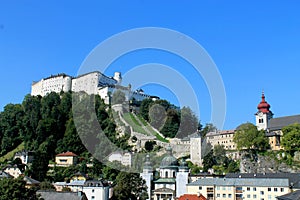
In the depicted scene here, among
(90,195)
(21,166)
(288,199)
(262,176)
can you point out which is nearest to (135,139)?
(21,166)

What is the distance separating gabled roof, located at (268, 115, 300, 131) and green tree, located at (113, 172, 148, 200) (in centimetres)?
3411

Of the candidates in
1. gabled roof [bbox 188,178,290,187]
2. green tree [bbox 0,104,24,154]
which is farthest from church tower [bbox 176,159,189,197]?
green tree [bbox 0,104,24,154]

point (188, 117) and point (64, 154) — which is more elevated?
point (188, 117)

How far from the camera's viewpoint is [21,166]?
73188mm

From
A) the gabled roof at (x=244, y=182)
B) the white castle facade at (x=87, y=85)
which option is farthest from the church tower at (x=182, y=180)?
the white castle facade at (x=87, y=85)

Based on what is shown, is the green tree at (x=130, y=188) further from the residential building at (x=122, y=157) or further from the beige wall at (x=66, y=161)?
the beige wall at (x=66, y=161)

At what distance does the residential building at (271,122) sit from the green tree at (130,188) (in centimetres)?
2927

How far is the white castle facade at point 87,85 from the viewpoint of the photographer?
116 meters

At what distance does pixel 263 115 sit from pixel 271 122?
218 cm

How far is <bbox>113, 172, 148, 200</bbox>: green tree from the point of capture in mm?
51438

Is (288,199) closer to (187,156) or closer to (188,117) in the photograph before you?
(187,156)

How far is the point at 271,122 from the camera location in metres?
80.7

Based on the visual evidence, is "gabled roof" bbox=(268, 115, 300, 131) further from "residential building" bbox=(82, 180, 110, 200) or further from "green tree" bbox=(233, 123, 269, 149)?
"residential building" bbox=(82, 180, 110, 200)

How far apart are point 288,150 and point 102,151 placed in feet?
123
